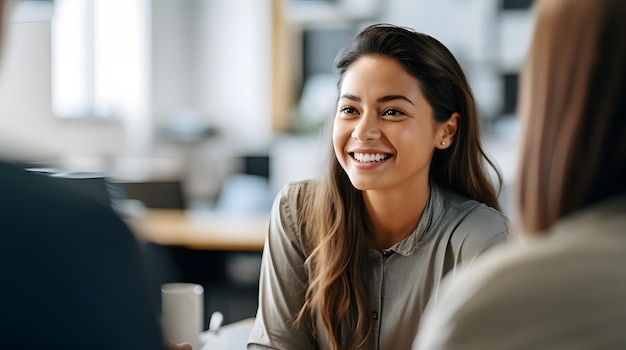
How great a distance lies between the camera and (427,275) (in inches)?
76.9

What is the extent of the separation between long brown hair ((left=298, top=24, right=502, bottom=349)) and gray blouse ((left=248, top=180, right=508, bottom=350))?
1.2 inches

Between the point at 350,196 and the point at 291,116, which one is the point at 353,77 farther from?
the point at 291,116

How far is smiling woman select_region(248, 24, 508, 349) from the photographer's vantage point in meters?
1.94

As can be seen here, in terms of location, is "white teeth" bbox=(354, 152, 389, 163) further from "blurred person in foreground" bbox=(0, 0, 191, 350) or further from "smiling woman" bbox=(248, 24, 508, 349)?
"blurred person in foreground" bbox=(0, 0, 191, 350)

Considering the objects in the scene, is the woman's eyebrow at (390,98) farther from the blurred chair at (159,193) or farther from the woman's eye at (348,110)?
the blurred chair at (159,193)

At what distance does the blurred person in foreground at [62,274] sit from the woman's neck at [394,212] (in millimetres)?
1331

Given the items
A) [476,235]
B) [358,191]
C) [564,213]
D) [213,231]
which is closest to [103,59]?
[213,231]

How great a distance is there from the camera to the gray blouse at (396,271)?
1935 millimetres

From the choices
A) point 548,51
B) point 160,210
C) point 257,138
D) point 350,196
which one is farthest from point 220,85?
point 548,51

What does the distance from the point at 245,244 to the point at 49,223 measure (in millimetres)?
3211

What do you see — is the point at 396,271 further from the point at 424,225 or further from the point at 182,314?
the point at 182,314

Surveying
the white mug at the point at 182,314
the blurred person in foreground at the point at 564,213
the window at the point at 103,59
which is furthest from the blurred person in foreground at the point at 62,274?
the window at the point at 103,59

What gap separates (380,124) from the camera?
1997 mm

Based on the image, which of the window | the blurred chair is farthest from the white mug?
the window
